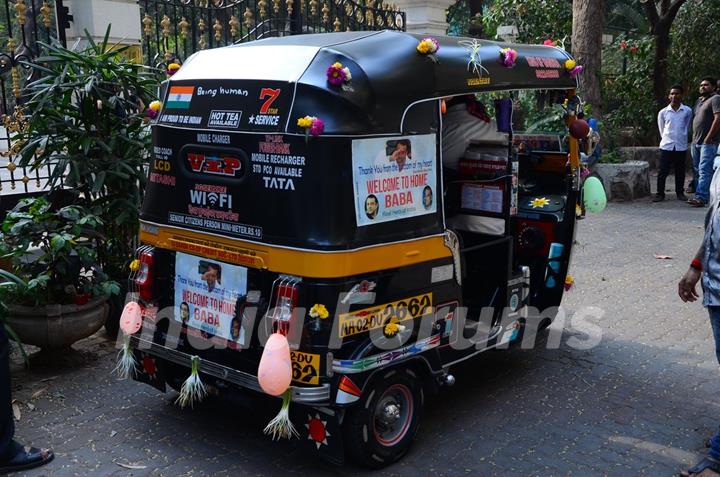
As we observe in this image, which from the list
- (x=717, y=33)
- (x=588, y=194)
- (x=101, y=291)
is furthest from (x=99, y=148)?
(x=717, y=33)

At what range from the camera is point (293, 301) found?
3420mm

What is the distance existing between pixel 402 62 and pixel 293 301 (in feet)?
4.33

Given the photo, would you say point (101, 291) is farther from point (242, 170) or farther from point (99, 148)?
point (242, 170)

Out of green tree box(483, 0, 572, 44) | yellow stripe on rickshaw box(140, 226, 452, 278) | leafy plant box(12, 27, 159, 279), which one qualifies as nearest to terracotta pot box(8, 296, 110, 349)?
leafy plant box(12, 27, 159, 279)

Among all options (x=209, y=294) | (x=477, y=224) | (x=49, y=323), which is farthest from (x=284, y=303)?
(x=49, y=323)

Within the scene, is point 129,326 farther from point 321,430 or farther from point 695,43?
point 695,43

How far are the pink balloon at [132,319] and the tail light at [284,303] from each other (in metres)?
1.05

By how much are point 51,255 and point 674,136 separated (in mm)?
9901

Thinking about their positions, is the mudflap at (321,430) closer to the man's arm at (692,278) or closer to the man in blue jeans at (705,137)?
the man's arm at (692,278)

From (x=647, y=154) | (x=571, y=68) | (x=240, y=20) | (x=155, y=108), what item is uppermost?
(x=240, y=20)

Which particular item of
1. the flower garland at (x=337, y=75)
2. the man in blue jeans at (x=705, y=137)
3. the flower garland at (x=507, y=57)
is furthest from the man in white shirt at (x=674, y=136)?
the flower garland at (x=337, y=75)

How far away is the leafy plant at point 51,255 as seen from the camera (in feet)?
16.2

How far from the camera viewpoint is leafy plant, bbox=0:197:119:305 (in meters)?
4.93

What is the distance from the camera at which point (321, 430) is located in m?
3.51
